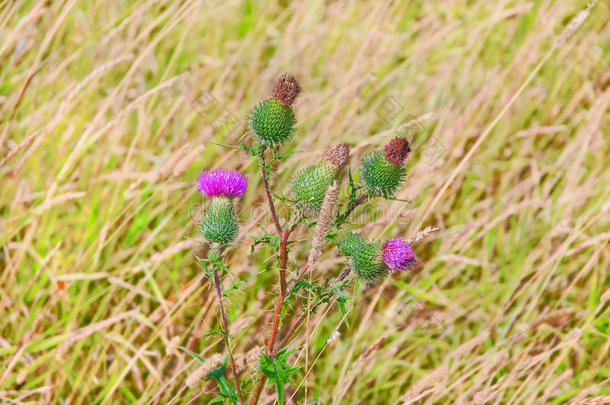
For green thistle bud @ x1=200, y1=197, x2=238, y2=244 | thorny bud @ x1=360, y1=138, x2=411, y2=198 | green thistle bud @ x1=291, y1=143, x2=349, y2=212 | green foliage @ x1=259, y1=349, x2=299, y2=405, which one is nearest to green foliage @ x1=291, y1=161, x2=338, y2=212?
green thistle bud @ x1=291, y1=143, x2=349, y2=212

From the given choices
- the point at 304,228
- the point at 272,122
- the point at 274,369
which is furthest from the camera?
the point at 304,228

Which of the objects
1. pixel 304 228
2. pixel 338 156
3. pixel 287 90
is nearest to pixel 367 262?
pixel 338 156

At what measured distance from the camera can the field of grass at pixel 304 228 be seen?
2.32 meters

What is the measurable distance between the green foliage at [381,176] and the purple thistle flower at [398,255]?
0.20 meters

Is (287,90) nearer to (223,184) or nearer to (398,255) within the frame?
(223,184)

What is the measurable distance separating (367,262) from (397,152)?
1.21ft

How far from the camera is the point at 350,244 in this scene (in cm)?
163

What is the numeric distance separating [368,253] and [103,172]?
1.77 metres

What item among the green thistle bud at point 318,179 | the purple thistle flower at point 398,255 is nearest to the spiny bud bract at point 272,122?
the green thistle bud at point 318,179

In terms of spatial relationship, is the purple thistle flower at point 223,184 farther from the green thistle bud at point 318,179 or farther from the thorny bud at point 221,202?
the green thistle bud at point 318,179

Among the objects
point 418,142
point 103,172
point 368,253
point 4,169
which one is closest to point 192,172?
point 103,172

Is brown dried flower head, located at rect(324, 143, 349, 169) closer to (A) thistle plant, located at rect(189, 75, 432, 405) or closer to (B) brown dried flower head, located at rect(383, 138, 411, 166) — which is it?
(A) thistle plant, located at rect(189, 75, 432, 405)

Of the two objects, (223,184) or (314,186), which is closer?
(314,186)

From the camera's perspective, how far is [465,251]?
2.93 meters
